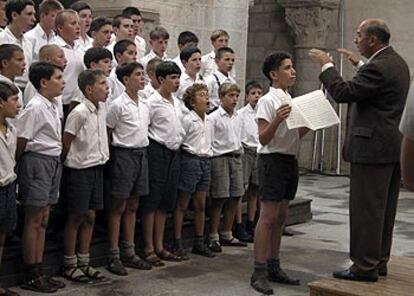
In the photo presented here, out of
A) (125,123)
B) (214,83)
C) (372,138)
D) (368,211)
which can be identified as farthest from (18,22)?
(368,211)

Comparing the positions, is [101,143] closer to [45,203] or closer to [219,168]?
[45,203]

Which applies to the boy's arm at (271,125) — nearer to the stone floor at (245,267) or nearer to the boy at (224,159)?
the stone floor at (245,267)

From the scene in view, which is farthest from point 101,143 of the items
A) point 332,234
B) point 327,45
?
point 327,45

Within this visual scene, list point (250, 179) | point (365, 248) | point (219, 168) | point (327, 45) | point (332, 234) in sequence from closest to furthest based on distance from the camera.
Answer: point (365, 248)
point (219, 168)
point (250, 179)
point (332, 234)
point (327, 45)

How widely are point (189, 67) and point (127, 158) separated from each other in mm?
1312

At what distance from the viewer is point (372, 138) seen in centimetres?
406

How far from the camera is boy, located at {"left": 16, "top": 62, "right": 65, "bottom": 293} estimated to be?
444cm

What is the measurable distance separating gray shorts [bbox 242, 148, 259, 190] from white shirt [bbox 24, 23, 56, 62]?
2.08 meters

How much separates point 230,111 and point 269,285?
1727 millimetres

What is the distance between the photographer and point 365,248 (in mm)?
4051

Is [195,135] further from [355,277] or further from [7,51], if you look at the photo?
[355,277]

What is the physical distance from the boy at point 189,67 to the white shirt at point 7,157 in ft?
→ 6.59

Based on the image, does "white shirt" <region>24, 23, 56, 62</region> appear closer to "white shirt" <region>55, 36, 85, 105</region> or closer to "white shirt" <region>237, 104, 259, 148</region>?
"white shirt" <region>55, 36, 85, 105</region>

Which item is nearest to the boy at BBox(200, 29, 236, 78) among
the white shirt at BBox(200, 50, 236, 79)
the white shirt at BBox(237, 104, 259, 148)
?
the white shirt at BBox(200, 50, 236, 79)
